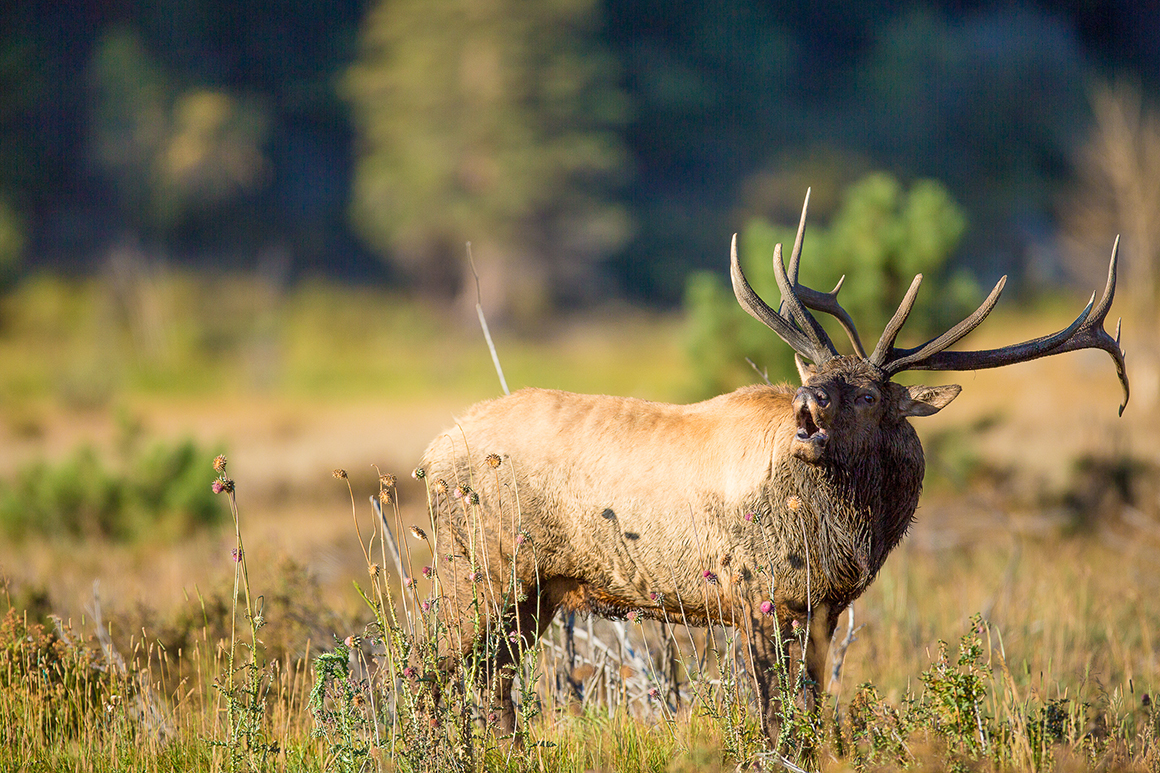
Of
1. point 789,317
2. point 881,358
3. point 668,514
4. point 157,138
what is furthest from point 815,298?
point 157,138

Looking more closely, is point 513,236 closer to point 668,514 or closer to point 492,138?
point 492,138

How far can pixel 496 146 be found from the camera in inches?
1158

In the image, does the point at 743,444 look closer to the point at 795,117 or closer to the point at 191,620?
the point at 191,620

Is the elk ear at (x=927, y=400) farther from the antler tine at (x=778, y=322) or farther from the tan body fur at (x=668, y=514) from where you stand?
the antler tine at (x=778, y=322)

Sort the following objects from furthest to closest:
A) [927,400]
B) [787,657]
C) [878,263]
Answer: [878,263] < [927,400] < [787,657]

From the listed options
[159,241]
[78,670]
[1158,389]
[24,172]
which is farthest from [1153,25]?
[78,670]

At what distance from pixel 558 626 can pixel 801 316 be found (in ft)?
6.60

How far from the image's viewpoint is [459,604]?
148 inches

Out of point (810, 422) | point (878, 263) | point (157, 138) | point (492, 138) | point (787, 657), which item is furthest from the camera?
point (157, 138)

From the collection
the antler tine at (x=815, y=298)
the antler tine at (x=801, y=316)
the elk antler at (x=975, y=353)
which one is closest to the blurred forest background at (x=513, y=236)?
the antler tine at (x=815, y=298)

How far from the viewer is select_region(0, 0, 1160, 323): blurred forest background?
29438 mm

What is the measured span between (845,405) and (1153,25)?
40520 millimetres

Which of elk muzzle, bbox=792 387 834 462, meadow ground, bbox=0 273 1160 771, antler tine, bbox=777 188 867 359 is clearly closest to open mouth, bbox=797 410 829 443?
elk muzzle, bbox=792 387 834 462

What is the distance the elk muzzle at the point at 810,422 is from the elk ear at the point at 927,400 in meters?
0.51
